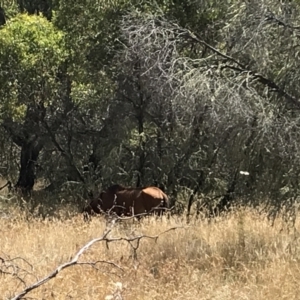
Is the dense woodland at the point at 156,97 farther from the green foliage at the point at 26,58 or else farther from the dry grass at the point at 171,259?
the dry grass at the point at 171,259

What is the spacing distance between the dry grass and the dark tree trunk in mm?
5527

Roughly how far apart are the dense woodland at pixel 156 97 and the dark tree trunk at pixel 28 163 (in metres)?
0.04

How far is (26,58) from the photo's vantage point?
10742 mm

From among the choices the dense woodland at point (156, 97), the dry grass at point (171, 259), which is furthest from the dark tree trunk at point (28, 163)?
the dry grass at point (171, 259)

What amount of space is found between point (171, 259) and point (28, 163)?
30.2 ft

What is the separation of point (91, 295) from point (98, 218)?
163 inches

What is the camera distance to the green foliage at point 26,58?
10594 millimetres

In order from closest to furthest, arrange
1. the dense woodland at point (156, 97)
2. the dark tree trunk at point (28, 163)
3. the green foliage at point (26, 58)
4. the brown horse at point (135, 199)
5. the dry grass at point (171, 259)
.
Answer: the dry grass at point (171, 259)
the dense woodland at point (156, 97)
the green foliage at point (26, 58)
the brown horse at point (135, 199)
the dark tree trunk at point (28, 163)

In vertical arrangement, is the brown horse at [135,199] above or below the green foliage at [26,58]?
below

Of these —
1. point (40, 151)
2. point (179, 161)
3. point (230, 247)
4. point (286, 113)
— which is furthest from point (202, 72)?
point (40, 151)

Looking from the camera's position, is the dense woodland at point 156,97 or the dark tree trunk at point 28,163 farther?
the dark tree trunk at point 28,163

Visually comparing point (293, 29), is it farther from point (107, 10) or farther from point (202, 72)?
point (107, 10)

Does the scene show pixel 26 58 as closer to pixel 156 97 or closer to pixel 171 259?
pixel 156 97

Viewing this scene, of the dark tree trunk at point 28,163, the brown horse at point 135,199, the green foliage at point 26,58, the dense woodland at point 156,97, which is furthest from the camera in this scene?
the dark tree trunk at point 28,163
